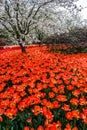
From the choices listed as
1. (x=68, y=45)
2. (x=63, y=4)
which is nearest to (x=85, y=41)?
(x=68, y=45)

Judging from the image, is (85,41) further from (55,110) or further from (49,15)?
(55,110)

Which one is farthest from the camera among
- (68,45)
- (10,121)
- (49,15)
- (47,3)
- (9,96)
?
(68,45)

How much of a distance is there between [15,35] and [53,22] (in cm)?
253

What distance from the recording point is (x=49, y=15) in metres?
17.5

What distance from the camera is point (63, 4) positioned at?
16.3 meters

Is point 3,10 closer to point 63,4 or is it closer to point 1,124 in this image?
point 63,4

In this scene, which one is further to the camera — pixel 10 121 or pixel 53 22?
pixel 53 22

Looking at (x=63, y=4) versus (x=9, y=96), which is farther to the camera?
(x=63, y=4)

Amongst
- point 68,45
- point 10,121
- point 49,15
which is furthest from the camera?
point 68,45

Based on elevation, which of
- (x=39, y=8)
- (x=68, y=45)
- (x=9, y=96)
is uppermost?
(x=39, y=8)

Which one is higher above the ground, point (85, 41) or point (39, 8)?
point (39, 8)

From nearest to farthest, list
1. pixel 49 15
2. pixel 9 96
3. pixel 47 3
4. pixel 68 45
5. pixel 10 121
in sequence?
pixel 10 121, pixel 9 96, pixel 47 3, pixel 49 15, pixel 68 45

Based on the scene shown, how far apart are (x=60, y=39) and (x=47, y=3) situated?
12.5ft

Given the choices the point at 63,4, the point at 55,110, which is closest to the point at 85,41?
the point at 63,4
